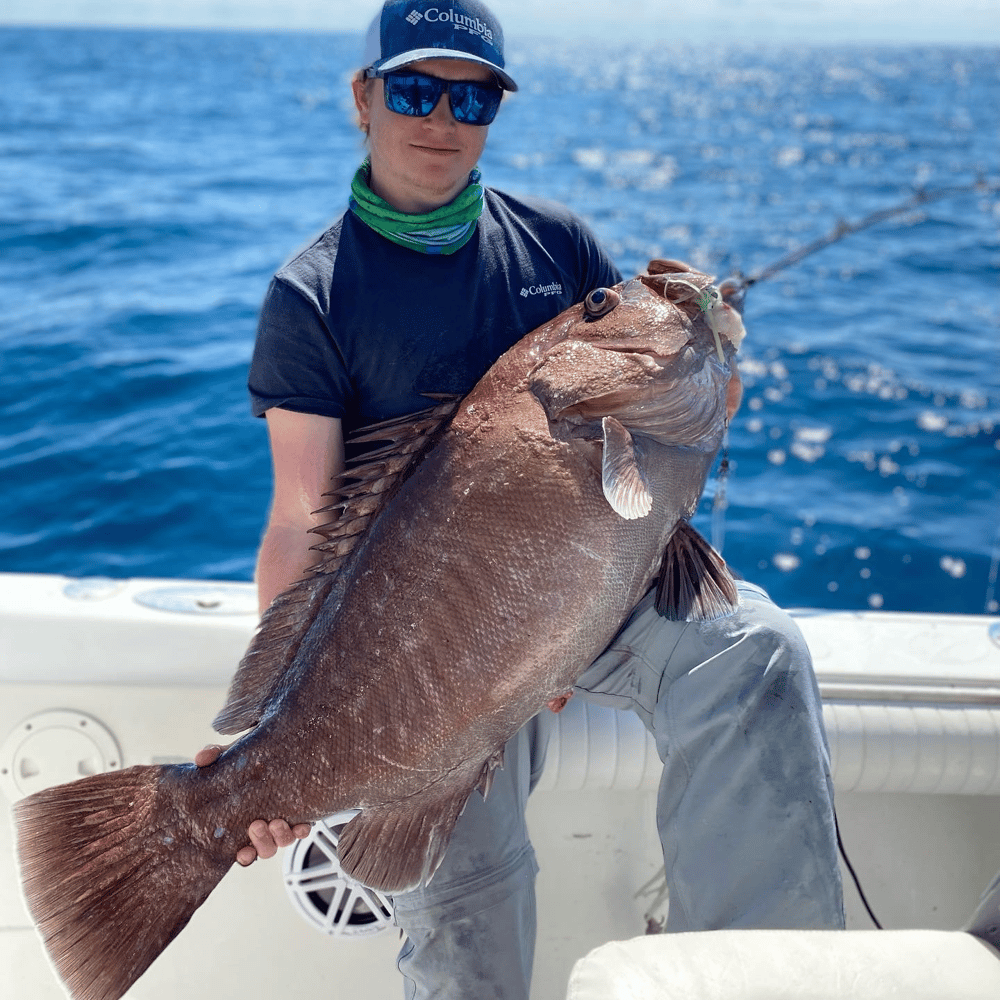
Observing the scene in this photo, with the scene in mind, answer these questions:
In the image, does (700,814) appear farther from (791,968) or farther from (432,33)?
(432,33)

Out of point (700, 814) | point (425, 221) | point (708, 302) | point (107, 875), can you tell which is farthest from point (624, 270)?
point (107, 875)

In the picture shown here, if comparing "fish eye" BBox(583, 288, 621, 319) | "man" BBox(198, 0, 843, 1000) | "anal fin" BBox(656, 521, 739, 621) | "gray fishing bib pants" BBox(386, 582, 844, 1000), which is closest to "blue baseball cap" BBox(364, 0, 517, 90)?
"man" BBox(198, 0, 843, 1000)

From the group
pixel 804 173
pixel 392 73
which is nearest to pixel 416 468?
pixel 392 73

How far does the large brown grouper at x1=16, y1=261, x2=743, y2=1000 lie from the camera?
201cm

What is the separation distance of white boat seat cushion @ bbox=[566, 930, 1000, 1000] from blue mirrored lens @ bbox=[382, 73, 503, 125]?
1.80 metres

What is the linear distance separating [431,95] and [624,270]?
387 inches

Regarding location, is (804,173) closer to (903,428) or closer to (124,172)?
(124,172)

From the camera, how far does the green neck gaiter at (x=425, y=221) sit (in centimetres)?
243

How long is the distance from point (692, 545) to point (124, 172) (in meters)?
17.6

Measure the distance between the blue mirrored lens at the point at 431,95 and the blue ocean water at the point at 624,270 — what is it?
149 cm

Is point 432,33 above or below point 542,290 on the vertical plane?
above

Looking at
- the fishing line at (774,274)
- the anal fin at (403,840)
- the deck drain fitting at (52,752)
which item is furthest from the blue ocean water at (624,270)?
the deck drain fitting at (52,752)

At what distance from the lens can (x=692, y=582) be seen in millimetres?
2170

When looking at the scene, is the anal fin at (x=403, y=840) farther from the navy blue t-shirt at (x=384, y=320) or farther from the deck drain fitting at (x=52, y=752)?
the deck drain fitting at (x=52, y=752)
